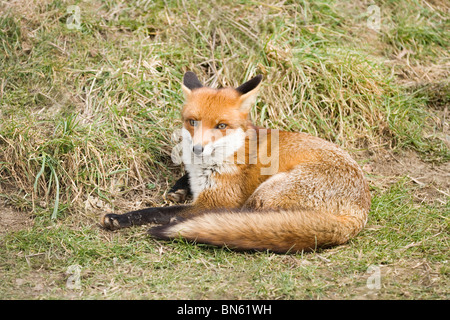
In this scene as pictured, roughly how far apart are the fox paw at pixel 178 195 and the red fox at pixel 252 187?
0.86ft

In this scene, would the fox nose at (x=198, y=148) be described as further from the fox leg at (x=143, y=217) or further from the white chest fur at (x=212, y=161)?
the fox leg at (x=143, y=217)

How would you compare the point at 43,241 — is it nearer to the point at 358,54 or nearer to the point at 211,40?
the point at 211,40

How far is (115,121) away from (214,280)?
2.46 m

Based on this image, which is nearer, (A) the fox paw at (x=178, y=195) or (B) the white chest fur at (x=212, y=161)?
(B) the white chest fur at (x=212, y=161)

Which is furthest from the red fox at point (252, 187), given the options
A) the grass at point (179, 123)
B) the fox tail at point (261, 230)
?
the grass at point (179, 123)

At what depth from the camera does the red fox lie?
3795mm

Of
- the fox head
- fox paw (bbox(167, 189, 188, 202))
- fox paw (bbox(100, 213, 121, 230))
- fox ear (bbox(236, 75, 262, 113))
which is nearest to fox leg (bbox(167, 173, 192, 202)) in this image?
fox paw (bbox(167, 189, 188, 202))

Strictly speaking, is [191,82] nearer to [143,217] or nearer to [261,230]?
[143,217]

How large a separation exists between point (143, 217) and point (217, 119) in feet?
3.76

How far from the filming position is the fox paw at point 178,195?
192 inches

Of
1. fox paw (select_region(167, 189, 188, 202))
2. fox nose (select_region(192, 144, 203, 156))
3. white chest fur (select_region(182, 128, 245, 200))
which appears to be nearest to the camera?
fox nose (select_region(192, 144, 203, 156))

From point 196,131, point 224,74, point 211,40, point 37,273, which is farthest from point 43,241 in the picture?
point 211,40

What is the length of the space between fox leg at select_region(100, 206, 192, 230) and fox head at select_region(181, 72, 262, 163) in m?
0.54

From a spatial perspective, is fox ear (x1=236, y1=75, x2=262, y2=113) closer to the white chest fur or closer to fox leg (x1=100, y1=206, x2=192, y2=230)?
the white chest fur
